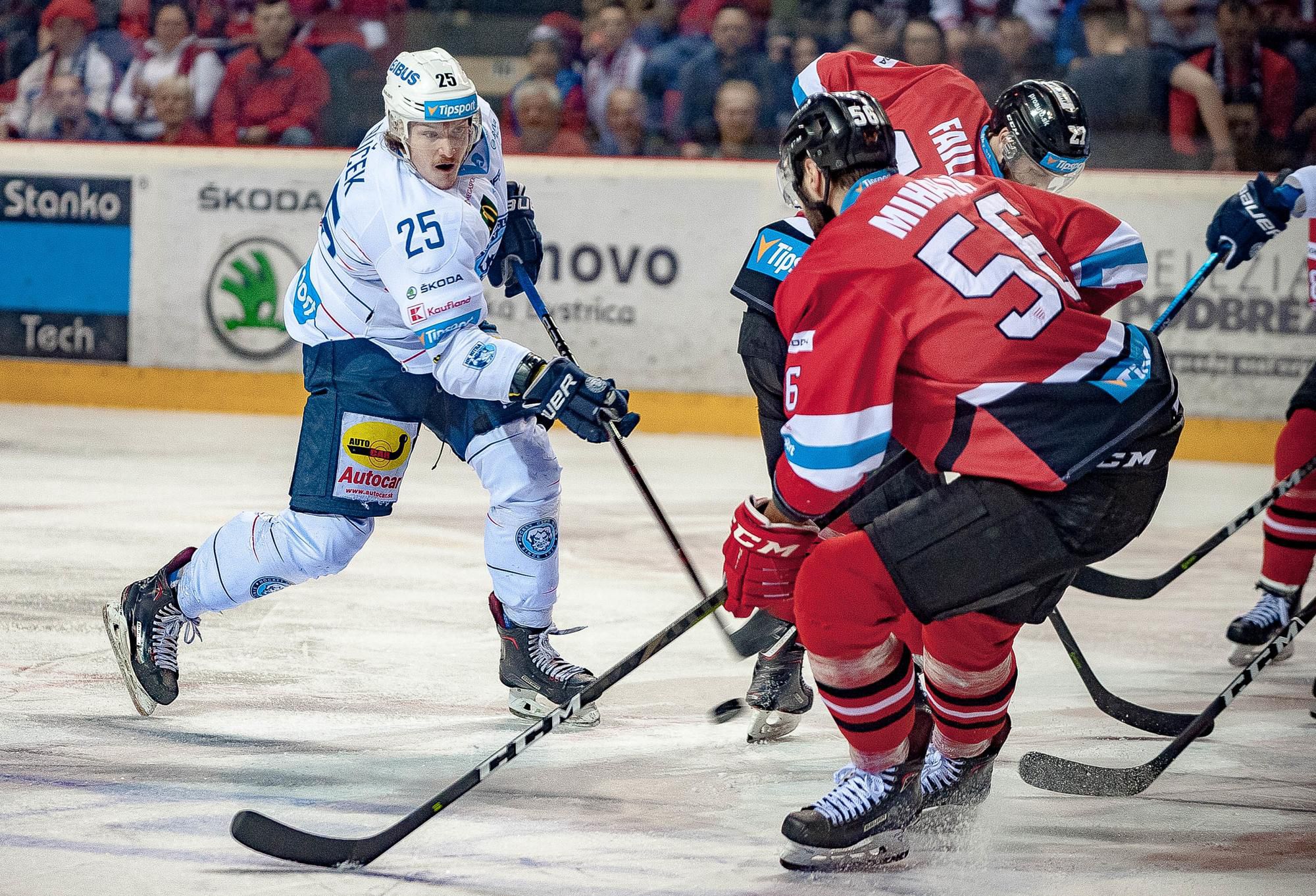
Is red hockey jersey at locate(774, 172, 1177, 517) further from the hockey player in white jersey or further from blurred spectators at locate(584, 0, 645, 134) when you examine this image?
blurred spectators at locate(584, 0, 645, 134)

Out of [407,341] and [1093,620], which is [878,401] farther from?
[1093,620]

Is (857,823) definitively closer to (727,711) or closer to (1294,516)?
(727,711)

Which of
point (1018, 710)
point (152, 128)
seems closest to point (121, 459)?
point (152, 128)

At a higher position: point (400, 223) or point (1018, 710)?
point (400, 223)

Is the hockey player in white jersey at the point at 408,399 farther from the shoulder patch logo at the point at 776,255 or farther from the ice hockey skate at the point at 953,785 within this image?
the ice hockey skate at the point at 953,785

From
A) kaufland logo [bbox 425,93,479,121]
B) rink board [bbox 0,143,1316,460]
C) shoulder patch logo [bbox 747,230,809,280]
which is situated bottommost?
rink board [bbox 0,143,1316,460]

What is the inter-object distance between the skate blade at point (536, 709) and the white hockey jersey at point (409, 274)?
2.03ft

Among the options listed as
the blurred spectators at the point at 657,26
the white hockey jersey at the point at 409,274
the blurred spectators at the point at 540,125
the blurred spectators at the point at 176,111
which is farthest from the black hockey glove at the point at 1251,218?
the blurred spectators at the point at 176,111

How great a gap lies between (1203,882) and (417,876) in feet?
3.77

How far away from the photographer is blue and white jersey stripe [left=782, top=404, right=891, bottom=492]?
2107 mm

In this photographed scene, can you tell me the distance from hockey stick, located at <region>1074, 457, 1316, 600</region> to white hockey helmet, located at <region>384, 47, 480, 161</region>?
5.27 feet

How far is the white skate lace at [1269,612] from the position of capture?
12.2 ft

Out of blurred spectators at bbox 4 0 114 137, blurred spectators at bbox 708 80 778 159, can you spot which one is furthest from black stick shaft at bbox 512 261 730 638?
blurred spectators at bbox 4 0 114 137

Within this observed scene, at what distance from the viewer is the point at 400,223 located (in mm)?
2820
